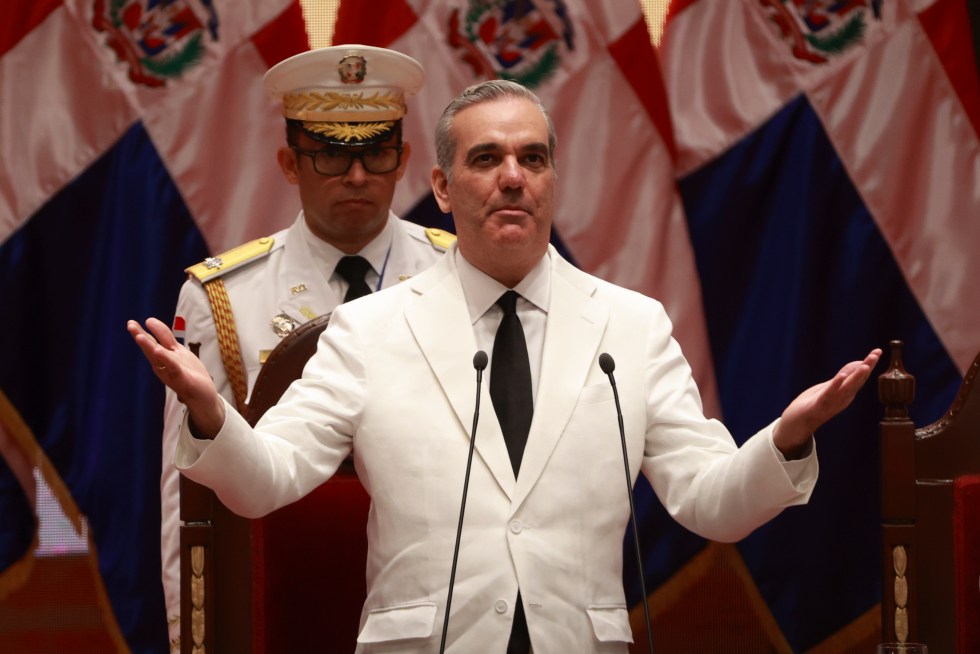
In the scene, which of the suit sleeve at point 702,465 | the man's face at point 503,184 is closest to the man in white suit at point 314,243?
the man's face at point 503,184

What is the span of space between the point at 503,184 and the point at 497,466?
0.43 metres

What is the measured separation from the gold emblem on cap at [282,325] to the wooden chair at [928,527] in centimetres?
119

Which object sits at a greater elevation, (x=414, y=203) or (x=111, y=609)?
(x=414, y=203)

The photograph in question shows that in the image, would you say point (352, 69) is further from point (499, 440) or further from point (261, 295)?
point (499, 440)

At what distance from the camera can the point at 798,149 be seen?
319 centimetres

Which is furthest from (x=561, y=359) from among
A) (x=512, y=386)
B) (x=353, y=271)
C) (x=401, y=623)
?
(x=353, y=271)

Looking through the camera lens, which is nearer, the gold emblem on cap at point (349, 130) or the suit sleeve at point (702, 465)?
the suit sleeve at point (702, 465)

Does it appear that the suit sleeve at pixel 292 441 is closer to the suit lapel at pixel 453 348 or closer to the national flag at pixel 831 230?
the suit lapel at pixel 453 348

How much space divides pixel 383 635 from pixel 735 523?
531 mm

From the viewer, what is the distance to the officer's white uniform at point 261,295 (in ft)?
8.79

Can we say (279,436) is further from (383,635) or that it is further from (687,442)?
(687,442)

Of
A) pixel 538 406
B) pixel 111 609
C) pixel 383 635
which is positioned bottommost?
pixel 111 609

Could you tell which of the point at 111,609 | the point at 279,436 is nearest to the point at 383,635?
the point at 279,436

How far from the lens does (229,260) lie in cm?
280
